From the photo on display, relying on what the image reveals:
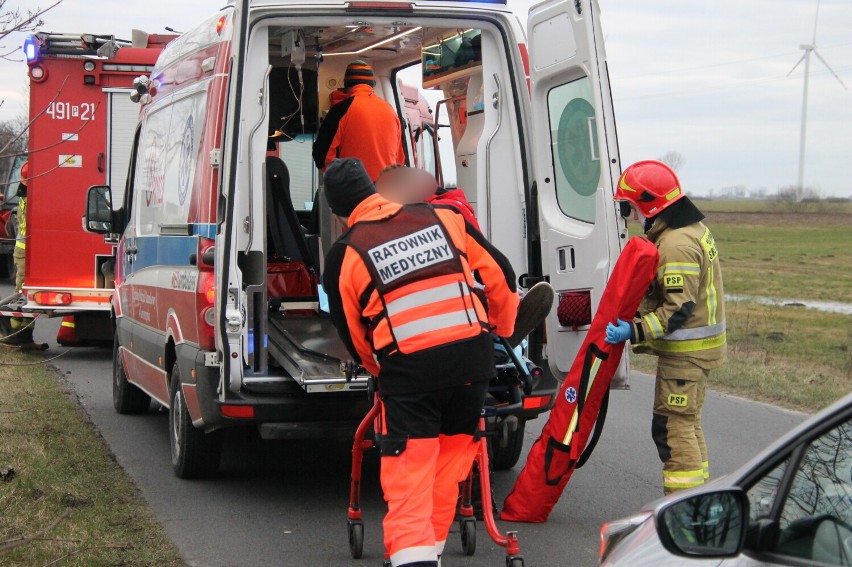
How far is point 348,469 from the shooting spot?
7.81 meters

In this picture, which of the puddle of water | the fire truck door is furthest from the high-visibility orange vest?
the puddle of water

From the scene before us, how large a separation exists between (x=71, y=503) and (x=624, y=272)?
313 cm

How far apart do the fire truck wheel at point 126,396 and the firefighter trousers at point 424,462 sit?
5.22 m

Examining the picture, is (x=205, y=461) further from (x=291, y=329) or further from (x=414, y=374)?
(x=414, y=374)

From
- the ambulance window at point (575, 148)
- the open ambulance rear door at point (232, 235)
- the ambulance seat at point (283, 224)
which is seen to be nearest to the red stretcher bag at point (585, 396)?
the ambulance window at point (575, 148)

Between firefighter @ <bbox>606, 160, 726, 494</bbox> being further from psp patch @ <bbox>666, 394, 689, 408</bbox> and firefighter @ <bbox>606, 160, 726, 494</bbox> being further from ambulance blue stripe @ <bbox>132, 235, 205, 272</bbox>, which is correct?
ambulance blue stripe @ <bbox>132, 235, 205, 272</bbox>

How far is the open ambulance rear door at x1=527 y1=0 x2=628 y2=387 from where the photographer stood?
20.1ft

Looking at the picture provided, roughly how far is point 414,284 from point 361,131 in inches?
141

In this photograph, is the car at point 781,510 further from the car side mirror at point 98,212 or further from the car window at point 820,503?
the car side mirror at point 98,212

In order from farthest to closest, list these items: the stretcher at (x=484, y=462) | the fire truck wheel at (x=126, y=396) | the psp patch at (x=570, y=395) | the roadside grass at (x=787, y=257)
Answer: the roadside grass at (x=787, y=257)
the fire truck wheel at (x=126, y=396)
the psp patch at (x=570, y=395)
the stretcher at (x=484, y=462)

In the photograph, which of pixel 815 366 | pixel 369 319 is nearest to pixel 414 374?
pixel 369 319

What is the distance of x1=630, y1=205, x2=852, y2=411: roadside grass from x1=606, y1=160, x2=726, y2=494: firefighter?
401cm

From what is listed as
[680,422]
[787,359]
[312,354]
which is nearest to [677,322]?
[680,422]

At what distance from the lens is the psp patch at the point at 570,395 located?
A: 6035 millimetres
